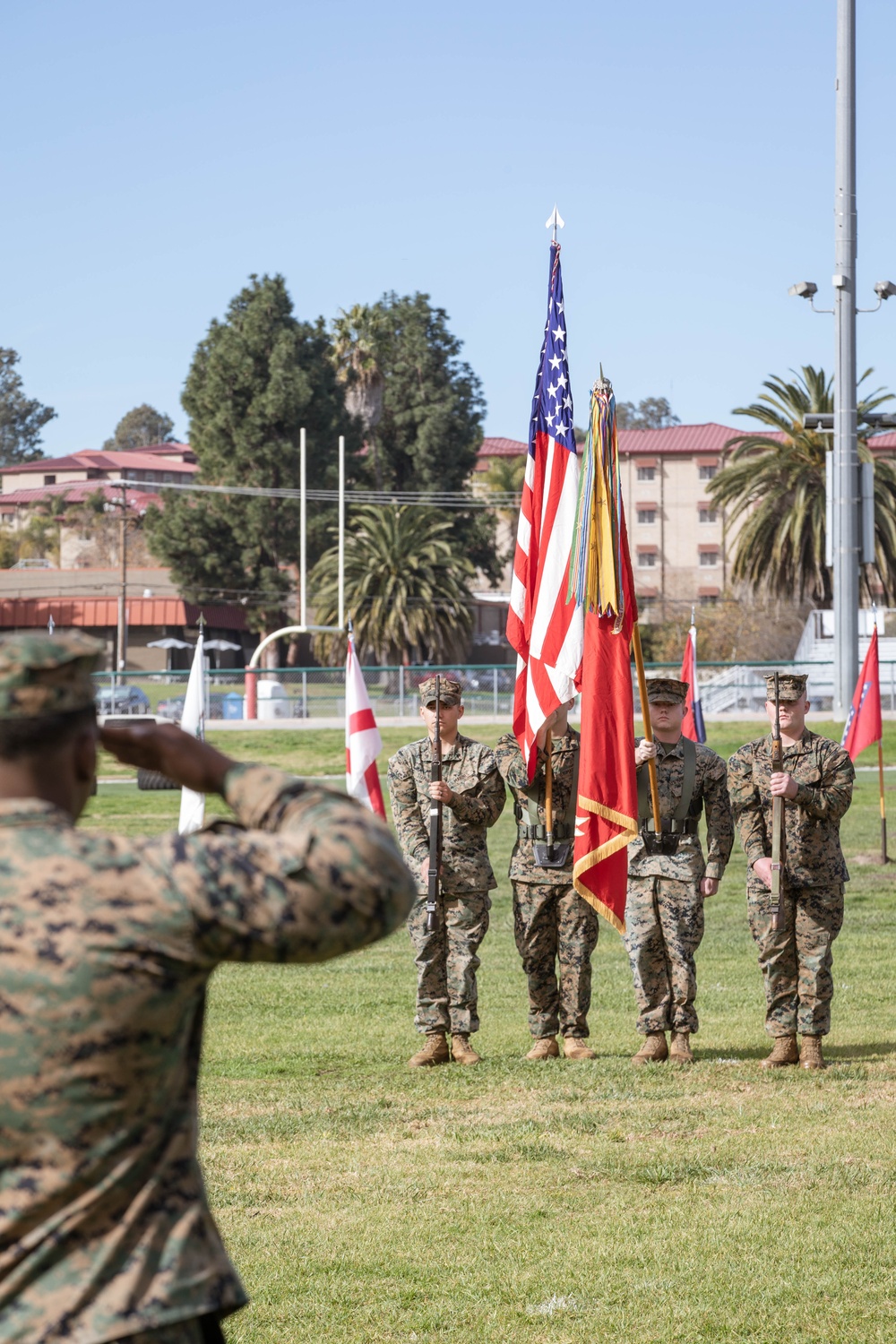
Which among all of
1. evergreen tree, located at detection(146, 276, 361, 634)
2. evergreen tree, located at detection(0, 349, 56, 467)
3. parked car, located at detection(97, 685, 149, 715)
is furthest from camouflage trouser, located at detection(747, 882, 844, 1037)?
evergreen tree, located at detection(0, 349, 56, 467)

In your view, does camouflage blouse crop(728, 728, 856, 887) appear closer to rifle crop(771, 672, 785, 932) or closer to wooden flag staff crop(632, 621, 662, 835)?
rifle crop(771, 672, 785, 932)

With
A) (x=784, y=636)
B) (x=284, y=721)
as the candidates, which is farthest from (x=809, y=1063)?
(x=784, y=636)

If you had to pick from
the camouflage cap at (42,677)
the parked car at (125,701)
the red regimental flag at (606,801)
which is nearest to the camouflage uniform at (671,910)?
the red regimental flag at (606,801)

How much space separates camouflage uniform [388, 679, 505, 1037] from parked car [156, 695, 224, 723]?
34.7 meters

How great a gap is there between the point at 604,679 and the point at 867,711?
31.7ft

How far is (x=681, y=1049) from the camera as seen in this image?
10.0 metres

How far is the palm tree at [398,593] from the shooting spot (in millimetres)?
68625

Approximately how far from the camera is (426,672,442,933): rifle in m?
10.1

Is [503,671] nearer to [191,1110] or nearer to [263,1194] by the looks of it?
[263,1194]

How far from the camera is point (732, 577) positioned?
60.2 metres

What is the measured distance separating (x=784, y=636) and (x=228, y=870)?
64658 millimetres

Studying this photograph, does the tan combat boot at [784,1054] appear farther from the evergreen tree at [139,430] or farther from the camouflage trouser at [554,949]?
the evergreen tree at [139,430]

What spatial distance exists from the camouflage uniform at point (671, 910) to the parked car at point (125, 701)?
38.3m

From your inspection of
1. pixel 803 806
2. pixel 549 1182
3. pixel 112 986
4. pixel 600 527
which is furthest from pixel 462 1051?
pixel 112 986
